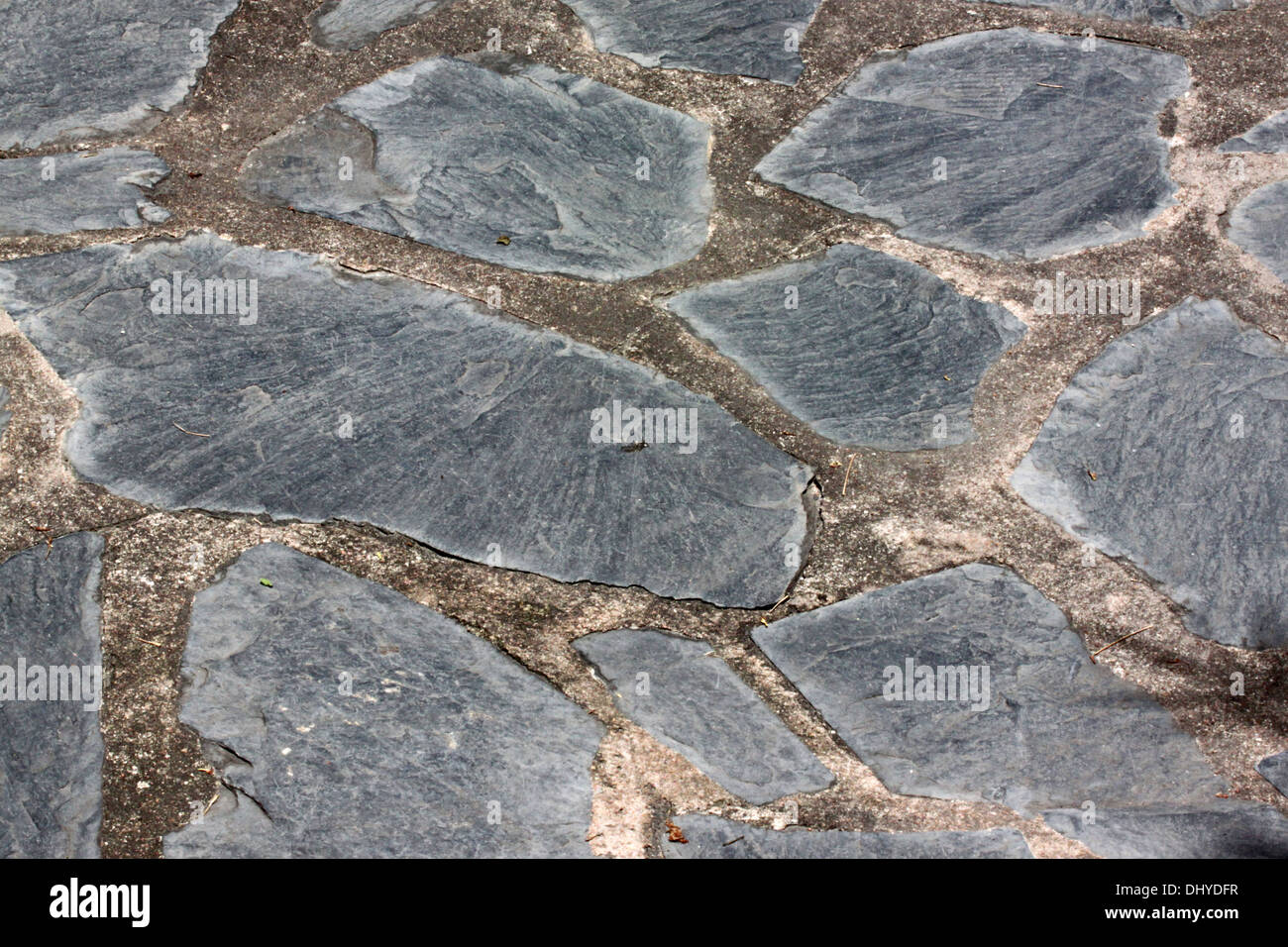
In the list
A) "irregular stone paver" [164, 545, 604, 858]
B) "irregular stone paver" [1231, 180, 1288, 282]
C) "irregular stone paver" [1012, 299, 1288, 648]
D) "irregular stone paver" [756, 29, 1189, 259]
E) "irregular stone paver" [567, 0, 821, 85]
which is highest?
"irregular stone paver" [567, 0, 821, 85]

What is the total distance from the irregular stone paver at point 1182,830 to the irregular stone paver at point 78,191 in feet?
7.77

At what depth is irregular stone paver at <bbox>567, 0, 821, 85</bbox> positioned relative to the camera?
3199 millimetres

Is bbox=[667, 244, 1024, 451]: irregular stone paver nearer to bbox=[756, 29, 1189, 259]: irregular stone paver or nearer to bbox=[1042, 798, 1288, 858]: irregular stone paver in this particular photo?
bbox=[756, 29, 1189, 259]: irregular stone paver

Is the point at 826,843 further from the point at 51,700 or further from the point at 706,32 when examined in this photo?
the point at 706,32

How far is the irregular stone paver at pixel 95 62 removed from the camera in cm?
293

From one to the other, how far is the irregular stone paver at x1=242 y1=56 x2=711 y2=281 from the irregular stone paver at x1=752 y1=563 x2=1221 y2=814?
1.03 metres

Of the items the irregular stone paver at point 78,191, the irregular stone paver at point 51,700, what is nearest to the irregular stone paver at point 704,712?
the irregular stone paver at point 51,700

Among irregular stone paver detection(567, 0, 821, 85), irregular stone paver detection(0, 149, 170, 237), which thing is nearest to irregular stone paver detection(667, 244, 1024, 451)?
irregular stone paver detection(567, 0, 821, 85)

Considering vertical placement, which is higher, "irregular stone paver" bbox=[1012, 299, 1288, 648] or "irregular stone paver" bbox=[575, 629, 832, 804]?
"irregular stone paver" bbox=[1012, 299, 1288, 648]

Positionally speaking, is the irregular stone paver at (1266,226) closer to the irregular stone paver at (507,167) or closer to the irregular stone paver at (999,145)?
the irregular stone paver at (999,145)

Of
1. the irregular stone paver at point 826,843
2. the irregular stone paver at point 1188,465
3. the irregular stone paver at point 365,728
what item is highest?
the irregular stone paver at point 1188,465

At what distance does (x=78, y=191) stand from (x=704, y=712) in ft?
6.43

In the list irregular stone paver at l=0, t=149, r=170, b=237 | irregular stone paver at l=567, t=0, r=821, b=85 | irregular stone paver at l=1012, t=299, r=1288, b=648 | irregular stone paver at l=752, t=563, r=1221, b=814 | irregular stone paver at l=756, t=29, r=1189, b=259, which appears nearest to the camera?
irregular stone paver at l=752, t=563, r=1221, b=814

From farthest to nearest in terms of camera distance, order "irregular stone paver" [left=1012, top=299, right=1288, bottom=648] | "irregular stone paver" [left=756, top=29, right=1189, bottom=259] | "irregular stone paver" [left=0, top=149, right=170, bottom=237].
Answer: "irregular stone paver" [left=756, top=29, right=1189, bottom=259] < "irregular stone paver" [left=0, top=149, right=170, bottom=237] < "irregular stone paver" [left=1012, top=299, right=1288, bottom=648]
